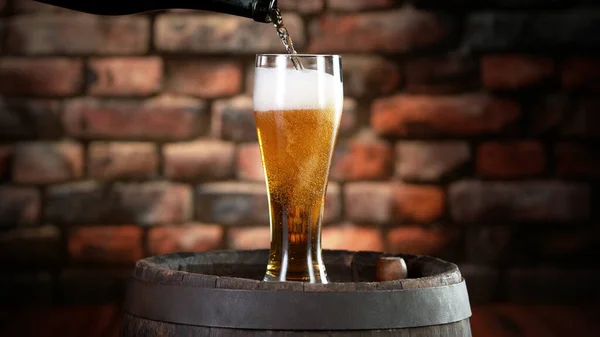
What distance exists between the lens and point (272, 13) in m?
0.80

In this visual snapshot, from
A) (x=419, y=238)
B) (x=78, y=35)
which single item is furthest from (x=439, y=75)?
(x=78, y=35)

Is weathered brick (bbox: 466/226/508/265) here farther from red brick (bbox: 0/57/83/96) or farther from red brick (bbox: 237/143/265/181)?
red brick (bbox: 0/57/83/96)

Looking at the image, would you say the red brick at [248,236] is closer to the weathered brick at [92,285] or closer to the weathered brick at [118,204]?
the weathered brick at [118,204]

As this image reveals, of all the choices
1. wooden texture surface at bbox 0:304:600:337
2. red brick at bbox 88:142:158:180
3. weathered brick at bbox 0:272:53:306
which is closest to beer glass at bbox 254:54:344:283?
wooden texture surface at bbox 0:304:600:337

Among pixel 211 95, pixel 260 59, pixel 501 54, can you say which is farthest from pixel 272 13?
pixel 501 54

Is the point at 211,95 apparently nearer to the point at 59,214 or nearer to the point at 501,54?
the point at 59,214

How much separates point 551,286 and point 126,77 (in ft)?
2.65

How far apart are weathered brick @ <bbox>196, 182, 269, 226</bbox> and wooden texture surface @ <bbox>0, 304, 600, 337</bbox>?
0.23 metres

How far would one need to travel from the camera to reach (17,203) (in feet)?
4.77

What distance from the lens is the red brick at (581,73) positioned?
4.79ft

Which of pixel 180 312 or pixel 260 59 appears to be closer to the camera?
pixel 180 312

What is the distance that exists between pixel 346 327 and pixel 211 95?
84cm

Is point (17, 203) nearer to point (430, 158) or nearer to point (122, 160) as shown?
point (122, 160)

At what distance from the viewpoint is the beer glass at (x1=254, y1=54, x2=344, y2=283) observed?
2.57 feet
